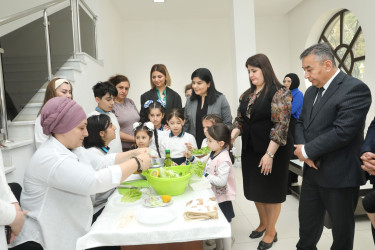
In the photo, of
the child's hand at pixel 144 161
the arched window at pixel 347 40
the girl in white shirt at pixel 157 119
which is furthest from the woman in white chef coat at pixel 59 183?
the arched window at pixel 347 40

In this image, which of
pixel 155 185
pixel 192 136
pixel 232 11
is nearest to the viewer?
pixel 155 185

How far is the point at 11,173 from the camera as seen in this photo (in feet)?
6.88

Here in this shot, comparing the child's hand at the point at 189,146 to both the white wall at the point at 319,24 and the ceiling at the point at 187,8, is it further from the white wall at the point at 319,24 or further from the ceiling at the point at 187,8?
the ceiling at the point at 187,8

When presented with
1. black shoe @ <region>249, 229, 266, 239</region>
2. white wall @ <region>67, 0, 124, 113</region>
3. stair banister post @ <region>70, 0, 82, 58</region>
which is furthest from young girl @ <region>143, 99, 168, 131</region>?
stair banister post @ <region>70, 0, 82, 58</region>

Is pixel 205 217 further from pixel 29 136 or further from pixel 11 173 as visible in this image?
pixel 29 136

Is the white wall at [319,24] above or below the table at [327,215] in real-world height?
above

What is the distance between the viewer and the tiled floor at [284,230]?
262cm

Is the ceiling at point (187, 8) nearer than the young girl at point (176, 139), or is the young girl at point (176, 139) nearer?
the young girl at point (176, 139)

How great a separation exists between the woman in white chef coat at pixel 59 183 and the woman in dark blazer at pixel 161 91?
1815 mm

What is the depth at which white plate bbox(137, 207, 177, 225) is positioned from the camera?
1.33 metres

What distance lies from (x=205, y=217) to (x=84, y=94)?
325cm

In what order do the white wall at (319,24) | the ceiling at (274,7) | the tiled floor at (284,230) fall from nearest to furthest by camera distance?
the tiled floor at (284,230), the white wall at (319,24), the ceiling at (274,7)

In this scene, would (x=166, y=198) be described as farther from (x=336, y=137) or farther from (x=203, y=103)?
(x=203, y=103)

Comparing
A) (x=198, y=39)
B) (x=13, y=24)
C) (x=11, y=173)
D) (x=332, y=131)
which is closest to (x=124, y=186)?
(x=11, y=173)
